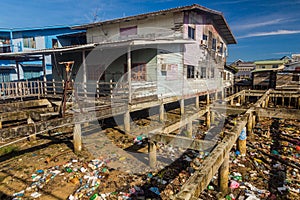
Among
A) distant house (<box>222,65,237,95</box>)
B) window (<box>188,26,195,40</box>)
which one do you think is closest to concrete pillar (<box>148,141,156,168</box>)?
window (<box>188,26,195,40</box>)

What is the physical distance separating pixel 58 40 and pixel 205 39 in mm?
15635

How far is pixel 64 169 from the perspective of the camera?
584 centimetres

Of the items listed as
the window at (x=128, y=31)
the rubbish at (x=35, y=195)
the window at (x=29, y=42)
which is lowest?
the rubbish at (x=35, y=195)

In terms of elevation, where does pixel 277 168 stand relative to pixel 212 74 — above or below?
below

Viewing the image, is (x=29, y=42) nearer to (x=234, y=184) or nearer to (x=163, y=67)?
(x=163, y=67)

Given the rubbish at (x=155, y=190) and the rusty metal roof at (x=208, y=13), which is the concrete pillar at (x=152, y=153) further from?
the rusty metal roof at (x=208, y=13)

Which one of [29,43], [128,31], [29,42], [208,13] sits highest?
[208,13]

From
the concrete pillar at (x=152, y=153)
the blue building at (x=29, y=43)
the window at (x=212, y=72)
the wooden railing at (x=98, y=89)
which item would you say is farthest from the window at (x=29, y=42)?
the concrete pillar at (x=152, y=153)

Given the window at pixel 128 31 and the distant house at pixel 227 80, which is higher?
the window at pixel 128 31

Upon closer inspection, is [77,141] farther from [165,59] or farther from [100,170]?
[165,59]

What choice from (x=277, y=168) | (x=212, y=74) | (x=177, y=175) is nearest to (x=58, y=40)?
(x=212, y=74)

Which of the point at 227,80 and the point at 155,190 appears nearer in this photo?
the point at 155,190

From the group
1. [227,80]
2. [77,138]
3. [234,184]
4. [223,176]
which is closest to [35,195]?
[77,138]

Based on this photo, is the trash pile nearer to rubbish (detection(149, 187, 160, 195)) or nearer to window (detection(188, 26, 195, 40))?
rubbish (detection(149, 187, 160, 195))
